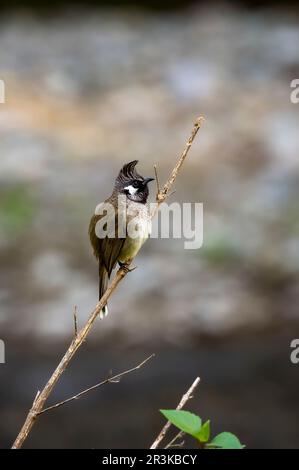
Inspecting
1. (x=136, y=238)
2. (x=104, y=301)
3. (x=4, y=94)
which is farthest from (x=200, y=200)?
(x=104, y=301)

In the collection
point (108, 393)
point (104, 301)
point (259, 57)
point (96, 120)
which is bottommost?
point (108, 393)

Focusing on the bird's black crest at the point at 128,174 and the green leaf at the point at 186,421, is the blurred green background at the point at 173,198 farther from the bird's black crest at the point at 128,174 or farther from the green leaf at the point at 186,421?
the green leaf at the point at 186,421

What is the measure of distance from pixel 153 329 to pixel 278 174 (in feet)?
12.2

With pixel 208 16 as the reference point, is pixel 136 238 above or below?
below

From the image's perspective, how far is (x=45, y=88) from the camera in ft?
45.0

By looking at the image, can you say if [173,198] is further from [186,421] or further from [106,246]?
[186,421]

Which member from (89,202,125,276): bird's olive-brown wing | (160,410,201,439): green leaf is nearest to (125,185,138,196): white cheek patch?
(89,202,125,276): bird's olive-brown wing

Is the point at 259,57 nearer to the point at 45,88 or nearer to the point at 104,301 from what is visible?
the point at 45,88

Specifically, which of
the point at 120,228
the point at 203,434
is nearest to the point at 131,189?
the point at 120,228

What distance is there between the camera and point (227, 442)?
1.86 metres

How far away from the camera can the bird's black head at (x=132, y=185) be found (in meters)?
3.43

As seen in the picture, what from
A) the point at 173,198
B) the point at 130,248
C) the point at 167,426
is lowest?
the point at 167,426

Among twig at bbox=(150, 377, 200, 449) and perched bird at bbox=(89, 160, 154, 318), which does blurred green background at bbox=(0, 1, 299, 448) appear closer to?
perched bird at bbox=(89, 160, 154, 318)

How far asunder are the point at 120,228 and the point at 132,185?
241 mm
